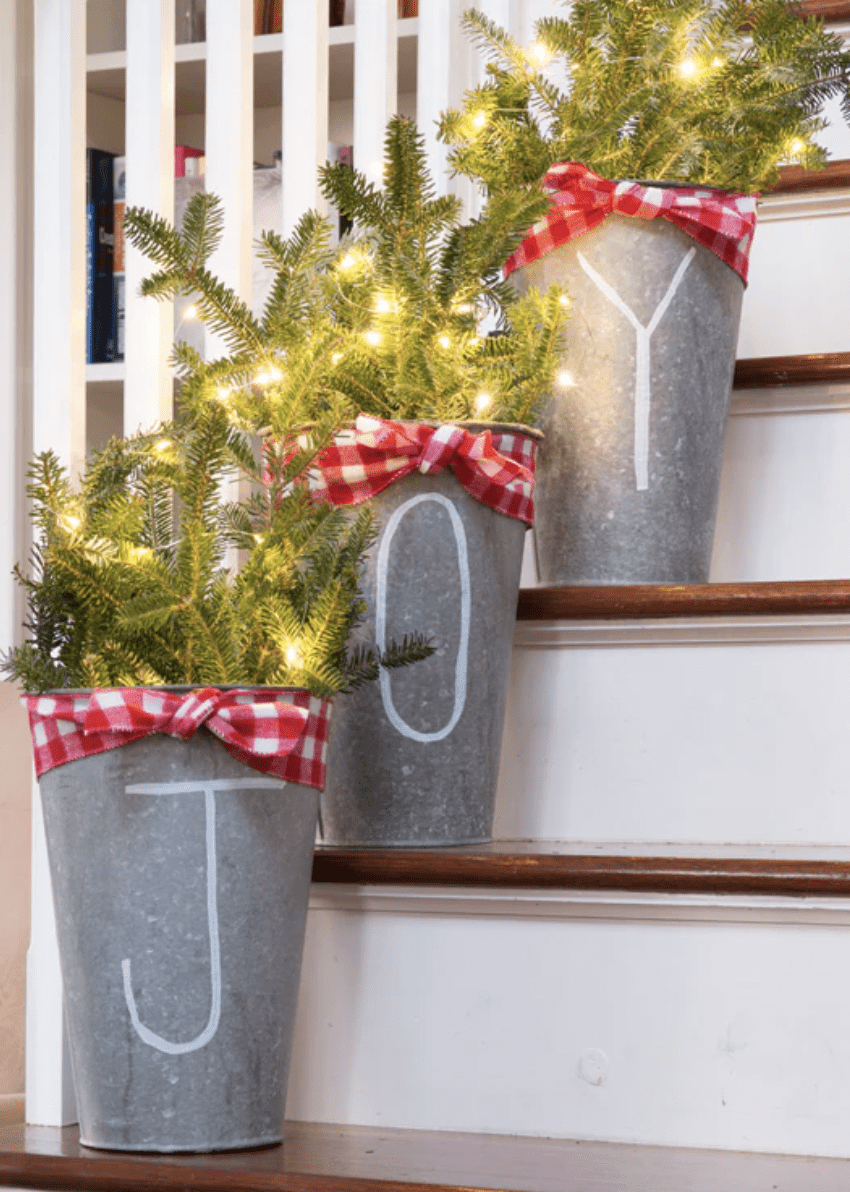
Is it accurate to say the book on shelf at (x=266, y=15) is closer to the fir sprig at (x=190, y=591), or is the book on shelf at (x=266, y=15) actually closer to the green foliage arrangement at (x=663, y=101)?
the green foliage arrangement at (x=663, y=101)

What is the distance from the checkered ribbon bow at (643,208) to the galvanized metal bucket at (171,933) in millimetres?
580

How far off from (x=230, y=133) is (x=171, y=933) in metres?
0.71

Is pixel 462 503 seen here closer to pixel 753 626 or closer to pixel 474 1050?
pixel 753 626

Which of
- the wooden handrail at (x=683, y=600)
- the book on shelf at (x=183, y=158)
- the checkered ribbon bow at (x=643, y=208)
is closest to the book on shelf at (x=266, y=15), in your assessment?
the book on shelf at (x=183, y=158)

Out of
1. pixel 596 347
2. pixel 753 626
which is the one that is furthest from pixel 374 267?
pixel 753 626

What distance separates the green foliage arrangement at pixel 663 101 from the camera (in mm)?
1293

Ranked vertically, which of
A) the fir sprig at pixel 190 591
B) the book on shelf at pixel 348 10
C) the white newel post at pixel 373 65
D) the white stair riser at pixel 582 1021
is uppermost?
the book on shelf at pixel 348 10

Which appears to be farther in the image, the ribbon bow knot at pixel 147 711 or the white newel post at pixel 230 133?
the white newel post at pixel 230 133

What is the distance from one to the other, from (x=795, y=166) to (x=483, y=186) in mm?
323

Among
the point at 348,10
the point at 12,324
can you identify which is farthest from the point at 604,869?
the point at 348,10

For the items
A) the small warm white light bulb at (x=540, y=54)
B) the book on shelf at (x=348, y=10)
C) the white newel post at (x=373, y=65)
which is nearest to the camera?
the small warm white light bulb at (x=540, y=54)

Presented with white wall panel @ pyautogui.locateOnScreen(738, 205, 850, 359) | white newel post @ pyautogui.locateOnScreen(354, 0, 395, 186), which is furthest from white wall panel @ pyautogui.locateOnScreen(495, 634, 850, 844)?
white newel post @ pyautogui.locateOnScreen(354, 0, 395, 186)

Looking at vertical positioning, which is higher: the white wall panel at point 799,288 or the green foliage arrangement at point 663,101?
the green foliage arrangement at point 663,101

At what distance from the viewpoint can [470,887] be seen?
40.6 inches
